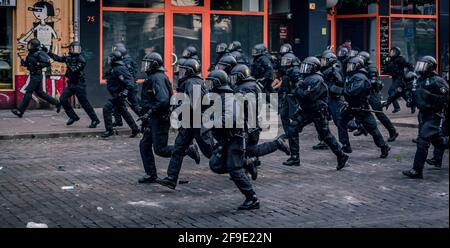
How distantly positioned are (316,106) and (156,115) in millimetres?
3057

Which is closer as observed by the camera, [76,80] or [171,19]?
[76,80]

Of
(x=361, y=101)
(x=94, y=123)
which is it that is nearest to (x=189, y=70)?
(x=361, y=101)

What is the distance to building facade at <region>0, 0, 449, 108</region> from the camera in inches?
868

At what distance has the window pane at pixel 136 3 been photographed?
22.8 metres

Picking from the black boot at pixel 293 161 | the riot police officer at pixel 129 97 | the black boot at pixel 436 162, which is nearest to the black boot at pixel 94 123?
the riot police officer at pixel 129 97

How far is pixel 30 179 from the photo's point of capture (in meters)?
12.2

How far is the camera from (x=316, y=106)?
13.3m

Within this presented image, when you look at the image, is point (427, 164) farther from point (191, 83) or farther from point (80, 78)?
point (80, 78)

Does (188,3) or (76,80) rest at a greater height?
(188,3)

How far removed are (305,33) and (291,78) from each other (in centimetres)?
995

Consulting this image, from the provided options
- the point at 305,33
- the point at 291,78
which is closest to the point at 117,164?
the point at 291,78

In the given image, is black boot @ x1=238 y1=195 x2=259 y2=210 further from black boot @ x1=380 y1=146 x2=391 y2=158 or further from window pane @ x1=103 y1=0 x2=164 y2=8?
window pane @ x1=103 y1=0 x2=164 y2=8

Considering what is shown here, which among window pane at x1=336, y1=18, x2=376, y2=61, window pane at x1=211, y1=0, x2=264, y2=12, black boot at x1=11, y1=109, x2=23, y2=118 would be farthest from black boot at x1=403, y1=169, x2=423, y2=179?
window pane at x1=336, y1=18, x2=376, y2=61

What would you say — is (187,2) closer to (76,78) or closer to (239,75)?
(76,78)
